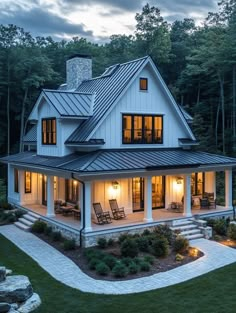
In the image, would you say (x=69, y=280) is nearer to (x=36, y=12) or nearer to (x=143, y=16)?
(x=36, y=12)

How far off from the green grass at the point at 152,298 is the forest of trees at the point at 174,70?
2086cm

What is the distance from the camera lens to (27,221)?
16.6 meters

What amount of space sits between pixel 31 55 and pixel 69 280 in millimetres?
28290

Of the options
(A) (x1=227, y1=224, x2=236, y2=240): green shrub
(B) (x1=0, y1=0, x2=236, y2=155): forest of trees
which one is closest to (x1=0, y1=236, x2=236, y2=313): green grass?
(A) (x1=227, y1=224, x2=236, y2=240): green shrub

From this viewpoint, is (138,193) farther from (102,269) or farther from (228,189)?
(102,269)

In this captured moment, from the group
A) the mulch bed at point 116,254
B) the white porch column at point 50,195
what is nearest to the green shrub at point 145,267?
the mulch bed at point 116,254

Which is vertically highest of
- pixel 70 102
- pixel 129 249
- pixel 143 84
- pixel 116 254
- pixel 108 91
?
pixel 143 84

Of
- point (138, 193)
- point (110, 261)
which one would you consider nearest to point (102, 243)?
point (110, 261)

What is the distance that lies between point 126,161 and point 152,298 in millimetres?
6877

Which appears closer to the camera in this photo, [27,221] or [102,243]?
[102,243]

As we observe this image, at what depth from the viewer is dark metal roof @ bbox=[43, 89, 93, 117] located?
643 inches

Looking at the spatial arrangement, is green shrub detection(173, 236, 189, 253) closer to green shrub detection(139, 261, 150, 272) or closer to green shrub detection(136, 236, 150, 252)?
green shrub detection(136, 236, 150, 252)

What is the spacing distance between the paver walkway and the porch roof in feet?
10.2

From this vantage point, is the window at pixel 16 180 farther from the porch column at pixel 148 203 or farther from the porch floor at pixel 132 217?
the porch column at pixel 148 203
